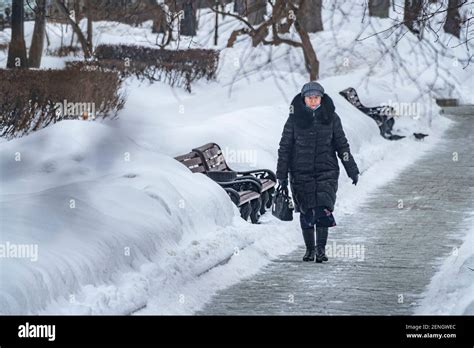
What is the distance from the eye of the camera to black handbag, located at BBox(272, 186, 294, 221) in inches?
486

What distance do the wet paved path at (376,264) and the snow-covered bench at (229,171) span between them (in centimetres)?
99

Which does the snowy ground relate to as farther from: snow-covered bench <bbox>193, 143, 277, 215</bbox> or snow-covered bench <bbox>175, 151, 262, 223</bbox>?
snow-covered bench <bbox>193, 143, 277, 215</bbox>

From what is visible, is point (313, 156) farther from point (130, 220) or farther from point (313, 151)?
point (130, 220)

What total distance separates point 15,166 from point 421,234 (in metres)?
4.48

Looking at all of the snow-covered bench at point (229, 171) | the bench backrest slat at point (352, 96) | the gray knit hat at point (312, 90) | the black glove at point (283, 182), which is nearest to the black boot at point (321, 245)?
the black glove at point (283, 182)

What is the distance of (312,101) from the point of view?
11.7 meters

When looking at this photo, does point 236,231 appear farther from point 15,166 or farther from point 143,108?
point 143,108

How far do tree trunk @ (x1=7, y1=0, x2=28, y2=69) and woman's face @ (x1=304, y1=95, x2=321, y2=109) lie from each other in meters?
16.6

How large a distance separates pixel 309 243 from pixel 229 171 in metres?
3.47

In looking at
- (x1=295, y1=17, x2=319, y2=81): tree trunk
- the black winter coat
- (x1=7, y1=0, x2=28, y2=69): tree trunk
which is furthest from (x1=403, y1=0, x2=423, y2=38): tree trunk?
(x1=7, y1=0, x2=28, y2=69): tree trunk

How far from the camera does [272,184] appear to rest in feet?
50.9

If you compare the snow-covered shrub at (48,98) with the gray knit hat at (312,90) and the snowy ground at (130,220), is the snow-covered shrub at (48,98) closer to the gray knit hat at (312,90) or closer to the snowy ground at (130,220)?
the snowy ground at (130,220)

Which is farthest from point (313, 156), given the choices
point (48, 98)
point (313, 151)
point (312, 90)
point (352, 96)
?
point (352, 96)

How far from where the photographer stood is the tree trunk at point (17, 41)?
1082 inches
